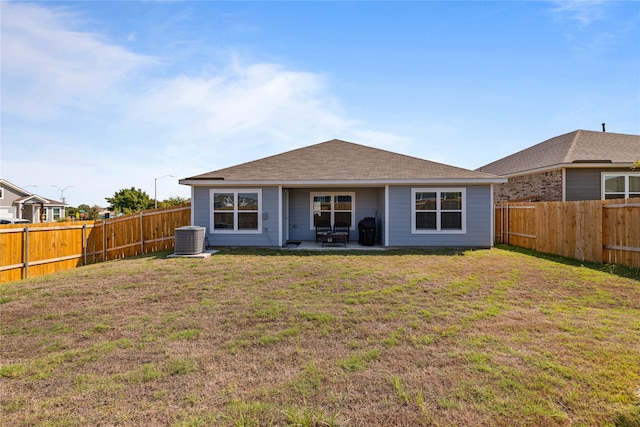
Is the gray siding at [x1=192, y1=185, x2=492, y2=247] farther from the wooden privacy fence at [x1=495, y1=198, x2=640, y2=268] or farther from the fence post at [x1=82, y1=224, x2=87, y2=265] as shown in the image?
the fence post at [x1=82, y1=224, x2=87, y2=265]

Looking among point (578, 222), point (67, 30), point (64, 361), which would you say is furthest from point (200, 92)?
point (578, 222)

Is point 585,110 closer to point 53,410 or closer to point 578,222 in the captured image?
point 578,222

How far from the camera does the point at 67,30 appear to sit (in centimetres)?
880

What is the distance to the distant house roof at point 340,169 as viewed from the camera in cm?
1169

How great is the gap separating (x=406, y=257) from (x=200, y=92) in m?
9.50

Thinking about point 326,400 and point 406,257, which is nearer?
point 326,400

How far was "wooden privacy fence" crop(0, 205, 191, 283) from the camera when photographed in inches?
324

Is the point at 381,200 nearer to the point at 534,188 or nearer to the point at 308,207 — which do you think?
the point at 308,207

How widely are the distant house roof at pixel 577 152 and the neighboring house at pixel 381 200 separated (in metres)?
5.39

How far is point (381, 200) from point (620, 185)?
10734mm

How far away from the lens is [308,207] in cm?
1402

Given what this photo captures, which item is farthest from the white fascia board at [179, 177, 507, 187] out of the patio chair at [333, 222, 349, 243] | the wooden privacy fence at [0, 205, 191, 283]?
the patio chair at [333, 222, 349, 243]

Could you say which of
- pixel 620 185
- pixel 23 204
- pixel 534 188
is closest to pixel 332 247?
pixel 534 188

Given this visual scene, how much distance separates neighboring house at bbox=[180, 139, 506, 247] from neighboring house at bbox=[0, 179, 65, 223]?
108ft
